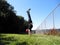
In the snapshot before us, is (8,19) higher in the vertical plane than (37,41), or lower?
higher

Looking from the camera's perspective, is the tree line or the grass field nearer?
the grass field

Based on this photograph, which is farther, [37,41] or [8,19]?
[8,19]

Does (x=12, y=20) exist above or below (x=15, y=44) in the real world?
above

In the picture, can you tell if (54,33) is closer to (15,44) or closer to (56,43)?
(15,44)

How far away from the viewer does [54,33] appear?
7344mm

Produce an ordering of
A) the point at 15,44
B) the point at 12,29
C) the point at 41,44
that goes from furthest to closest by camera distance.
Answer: the point at 12,29 → the point at 15,44 → the point at 41,44

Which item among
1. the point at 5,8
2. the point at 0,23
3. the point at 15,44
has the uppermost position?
the point at 5,8

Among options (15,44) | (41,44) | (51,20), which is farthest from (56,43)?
(51,20)

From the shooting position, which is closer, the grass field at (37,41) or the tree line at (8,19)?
the grass field at (37,41)

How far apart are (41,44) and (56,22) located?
2055mm

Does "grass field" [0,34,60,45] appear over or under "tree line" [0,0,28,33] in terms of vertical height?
under

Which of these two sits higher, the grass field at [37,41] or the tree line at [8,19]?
the tree line at [8,19]

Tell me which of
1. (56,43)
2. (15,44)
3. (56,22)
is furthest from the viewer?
(56,22)

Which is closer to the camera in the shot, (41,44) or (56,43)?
(56,43)
